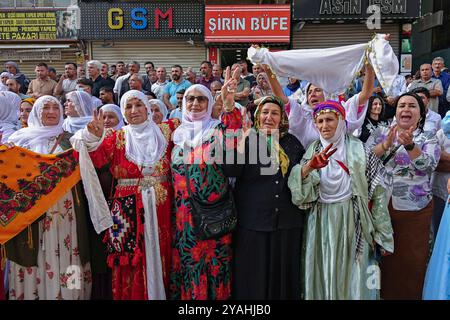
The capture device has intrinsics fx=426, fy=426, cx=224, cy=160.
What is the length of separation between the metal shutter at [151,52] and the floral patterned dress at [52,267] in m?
10.1

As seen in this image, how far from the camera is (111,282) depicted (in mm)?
3170

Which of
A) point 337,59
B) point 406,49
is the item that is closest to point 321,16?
point 406,49

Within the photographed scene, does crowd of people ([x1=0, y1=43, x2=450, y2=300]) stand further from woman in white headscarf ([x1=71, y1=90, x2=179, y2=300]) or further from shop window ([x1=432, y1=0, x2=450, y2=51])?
shop window ([x1=432, y1=0, x2=450, y2=51])

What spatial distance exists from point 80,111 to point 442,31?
42.6ft

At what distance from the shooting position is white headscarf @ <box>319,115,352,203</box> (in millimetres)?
2707

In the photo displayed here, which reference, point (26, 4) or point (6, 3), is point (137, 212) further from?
point (6, 3)

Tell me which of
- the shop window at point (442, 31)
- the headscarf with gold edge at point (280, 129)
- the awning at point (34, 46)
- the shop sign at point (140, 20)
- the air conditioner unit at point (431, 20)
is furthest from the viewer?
the air conditioner unit at point (431, 20)

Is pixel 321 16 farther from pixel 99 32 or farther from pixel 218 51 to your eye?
pixel 99 32

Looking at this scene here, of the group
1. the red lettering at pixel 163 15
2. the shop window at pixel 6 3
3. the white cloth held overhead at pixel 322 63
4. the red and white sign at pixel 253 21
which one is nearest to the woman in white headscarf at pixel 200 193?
the white cloth held overhead at pixel 322 63

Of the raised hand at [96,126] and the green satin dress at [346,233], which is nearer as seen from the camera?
the green satin dress at [346,233]

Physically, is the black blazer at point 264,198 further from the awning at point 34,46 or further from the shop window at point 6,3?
the shop window at point 6,3

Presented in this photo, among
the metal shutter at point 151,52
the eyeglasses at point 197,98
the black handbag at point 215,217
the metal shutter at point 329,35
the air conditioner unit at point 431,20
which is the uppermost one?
the air conditioner unit at point 431,20

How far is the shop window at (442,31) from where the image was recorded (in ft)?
42.3

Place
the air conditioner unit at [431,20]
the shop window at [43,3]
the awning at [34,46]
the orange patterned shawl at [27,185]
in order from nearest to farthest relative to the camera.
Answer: the orange patterned shawl at [27,185]
the awning at [34,46]
the shop window at [43,3]
the air conditioner unit at [431,20]
